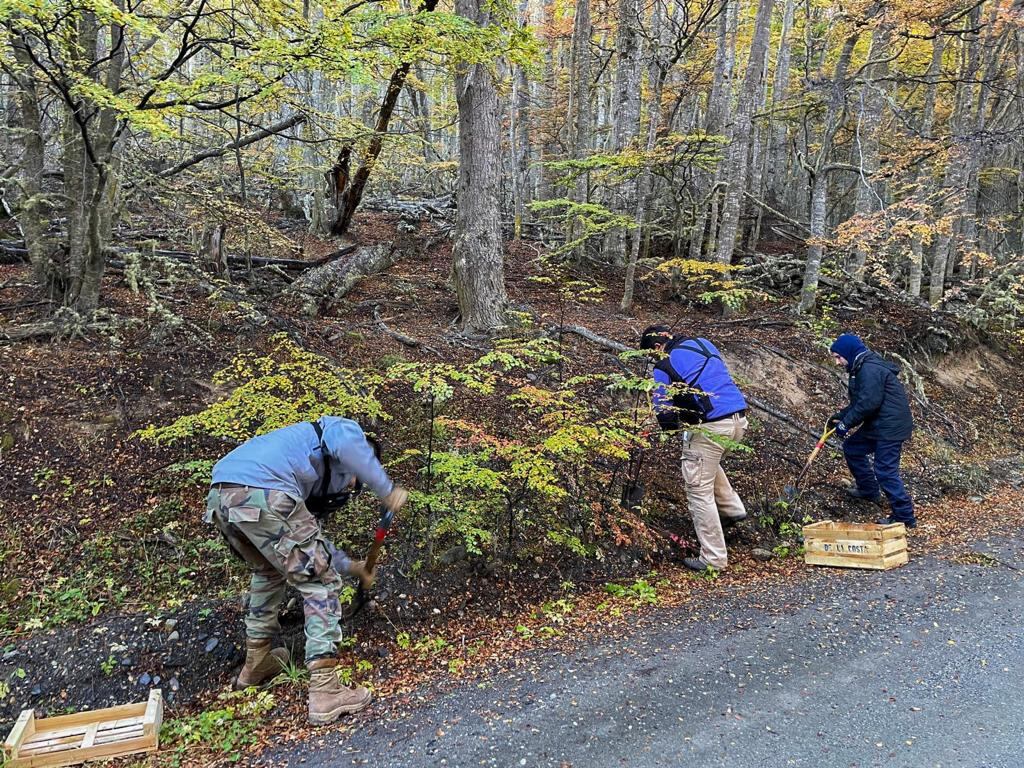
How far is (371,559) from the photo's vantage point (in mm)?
3596

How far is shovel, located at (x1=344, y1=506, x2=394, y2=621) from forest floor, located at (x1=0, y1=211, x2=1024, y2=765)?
0.08 metres

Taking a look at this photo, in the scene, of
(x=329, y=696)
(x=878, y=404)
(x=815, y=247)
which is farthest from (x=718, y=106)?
(x=329, y=696)

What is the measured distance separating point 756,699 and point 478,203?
677 cm

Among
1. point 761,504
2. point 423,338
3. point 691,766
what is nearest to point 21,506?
point 423,338

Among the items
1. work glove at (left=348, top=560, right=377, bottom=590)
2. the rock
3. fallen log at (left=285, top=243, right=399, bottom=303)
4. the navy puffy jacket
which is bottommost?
the rock

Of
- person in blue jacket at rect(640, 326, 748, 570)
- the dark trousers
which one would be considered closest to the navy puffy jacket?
the dark trousers

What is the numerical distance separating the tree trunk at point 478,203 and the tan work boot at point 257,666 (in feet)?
17.2

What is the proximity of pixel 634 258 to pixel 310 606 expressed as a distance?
27.4 feet

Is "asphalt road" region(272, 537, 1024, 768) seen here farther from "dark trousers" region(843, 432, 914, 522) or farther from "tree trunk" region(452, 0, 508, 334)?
"tree trunk" region(452, 0, 508, 334)

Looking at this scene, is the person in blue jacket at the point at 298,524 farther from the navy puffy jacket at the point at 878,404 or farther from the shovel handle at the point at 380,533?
the navy puffy jacket at the point at 878,404

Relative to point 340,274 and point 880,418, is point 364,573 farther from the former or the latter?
point 340,274

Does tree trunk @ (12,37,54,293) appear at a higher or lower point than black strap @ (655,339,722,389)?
higher

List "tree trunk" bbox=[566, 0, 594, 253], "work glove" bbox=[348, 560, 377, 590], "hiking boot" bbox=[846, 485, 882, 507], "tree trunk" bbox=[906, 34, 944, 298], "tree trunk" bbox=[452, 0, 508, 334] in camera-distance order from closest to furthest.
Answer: "work glove" bbox=[348, 560, 377, 590] < "hiking boot" bbox=[846, 485, 882, 507] < "tree trunk" bbox=[452, 0, 508, 334] < "tree trunk" bbox=[906, 34, 944, 298] < "tree trunk" bbox=[566, 0, 594, 253]

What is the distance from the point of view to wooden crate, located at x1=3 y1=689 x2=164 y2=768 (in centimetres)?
271
